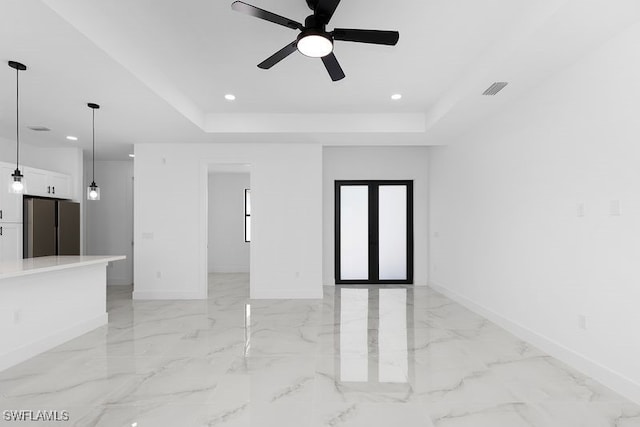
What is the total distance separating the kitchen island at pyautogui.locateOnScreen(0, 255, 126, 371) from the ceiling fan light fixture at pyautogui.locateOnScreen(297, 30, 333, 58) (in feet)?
9.86

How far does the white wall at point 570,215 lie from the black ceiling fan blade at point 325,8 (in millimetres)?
2142

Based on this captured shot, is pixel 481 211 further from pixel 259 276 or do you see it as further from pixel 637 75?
pixel 259 276

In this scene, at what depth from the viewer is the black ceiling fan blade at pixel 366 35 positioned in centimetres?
228

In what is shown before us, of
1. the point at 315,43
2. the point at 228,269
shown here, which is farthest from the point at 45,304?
the point at 228,269

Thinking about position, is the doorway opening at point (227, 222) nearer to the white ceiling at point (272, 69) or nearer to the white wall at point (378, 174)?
the white wall at point (378, 174)

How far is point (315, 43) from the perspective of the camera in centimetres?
232

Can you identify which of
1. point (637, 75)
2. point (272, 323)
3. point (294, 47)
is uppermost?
point (294, 47)

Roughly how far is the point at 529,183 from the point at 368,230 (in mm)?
3658

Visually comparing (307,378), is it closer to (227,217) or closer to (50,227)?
(50,227)

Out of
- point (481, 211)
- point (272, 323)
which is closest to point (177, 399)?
point (272, 323)

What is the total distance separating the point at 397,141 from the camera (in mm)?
5559

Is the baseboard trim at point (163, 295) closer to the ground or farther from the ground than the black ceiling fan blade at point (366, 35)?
closer to the ground
